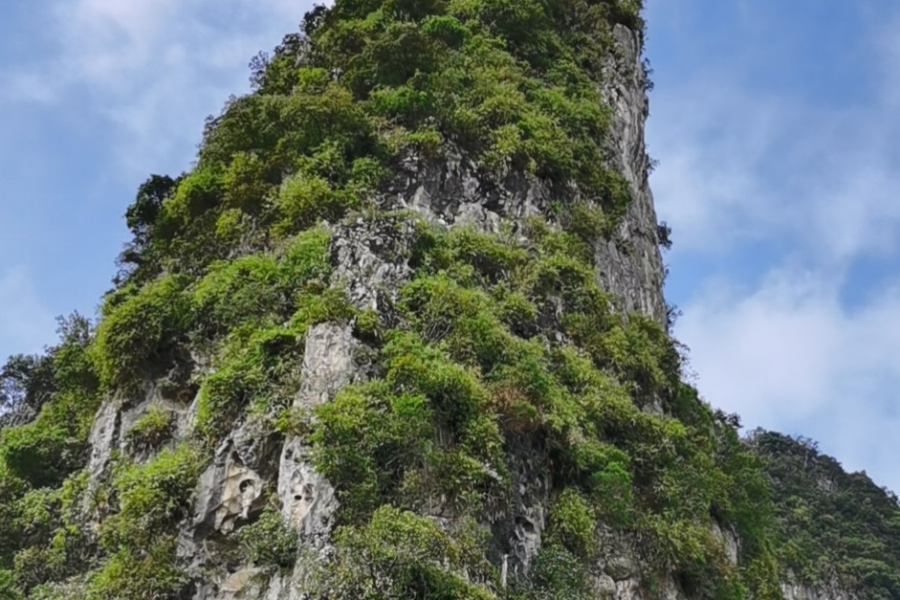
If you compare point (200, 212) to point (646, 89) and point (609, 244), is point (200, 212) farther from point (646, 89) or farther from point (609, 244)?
point (646, 89)

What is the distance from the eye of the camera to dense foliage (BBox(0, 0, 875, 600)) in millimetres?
11195

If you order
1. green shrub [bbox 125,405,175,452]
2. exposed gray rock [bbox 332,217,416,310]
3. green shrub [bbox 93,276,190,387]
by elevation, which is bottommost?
green shrub [bbox 125,405,175,452]

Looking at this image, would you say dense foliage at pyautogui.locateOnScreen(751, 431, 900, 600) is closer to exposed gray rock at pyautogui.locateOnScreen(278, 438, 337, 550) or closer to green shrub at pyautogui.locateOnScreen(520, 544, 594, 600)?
green shrub at pyautogui.locateOnScreen(520, 544, 594, 600)

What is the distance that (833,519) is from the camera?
3634cm

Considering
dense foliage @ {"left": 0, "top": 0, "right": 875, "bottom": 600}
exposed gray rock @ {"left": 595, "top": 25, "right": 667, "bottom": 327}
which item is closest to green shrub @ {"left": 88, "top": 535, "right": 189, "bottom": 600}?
dense foliage @ {"left": 0, "top": 0, "right": 875, "bottom": 600}

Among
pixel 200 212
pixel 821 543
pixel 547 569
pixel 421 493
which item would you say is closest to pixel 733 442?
pixel 547 569

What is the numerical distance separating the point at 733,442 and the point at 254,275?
10085mm

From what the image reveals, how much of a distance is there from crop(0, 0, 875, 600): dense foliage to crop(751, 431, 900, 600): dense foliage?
46.1 ft

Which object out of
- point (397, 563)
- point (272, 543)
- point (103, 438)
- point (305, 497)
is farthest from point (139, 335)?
point (397, 563)

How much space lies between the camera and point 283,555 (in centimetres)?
1041

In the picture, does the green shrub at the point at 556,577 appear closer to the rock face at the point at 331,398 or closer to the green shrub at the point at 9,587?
the rock face at the point at 331,398

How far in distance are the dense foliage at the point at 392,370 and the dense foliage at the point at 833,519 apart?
14.0 m

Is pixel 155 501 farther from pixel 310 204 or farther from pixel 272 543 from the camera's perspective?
pixel 310 204

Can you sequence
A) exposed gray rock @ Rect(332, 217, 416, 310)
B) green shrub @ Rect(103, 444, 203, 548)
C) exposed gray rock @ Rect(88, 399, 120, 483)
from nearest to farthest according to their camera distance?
green shrub @ Rect(103, 444, 203, 548)
exposed gray rock @ Rect(332, 217, 416, 310)
exposed gray rock @ Rect(88, 399, 120, 483)
